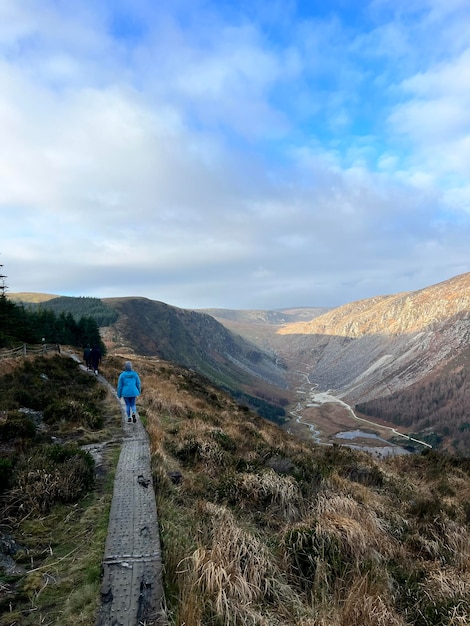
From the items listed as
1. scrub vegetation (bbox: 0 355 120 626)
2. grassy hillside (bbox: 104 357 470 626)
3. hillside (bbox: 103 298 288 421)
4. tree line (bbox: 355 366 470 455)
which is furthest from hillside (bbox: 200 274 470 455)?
scrub vegetation (bbox: 0 355 120 626)

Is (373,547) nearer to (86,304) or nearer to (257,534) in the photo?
(257,534)

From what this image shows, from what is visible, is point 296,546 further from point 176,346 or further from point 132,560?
point 176,346

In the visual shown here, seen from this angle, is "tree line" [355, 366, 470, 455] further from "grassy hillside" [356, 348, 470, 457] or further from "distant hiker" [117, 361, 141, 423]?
"distant hiker" [117, 361, 141, 423]

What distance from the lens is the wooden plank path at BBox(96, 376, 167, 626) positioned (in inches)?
152

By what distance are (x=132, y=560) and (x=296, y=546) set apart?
2483 mm

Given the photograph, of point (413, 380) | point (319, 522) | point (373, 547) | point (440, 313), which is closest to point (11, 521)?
point (319, 522)

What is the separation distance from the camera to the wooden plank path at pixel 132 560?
12.7 feet

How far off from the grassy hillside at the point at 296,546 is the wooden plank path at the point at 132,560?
0.18 m

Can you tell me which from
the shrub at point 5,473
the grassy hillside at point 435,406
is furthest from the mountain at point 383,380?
the shrub at point 5,473

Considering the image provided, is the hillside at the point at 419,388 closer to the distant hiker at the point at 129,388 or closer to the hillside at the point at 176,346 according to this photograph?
the hillside at the point at 176,346

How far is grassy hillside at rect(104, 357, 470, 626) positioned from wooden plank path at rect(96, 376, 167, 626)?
18 centimetres

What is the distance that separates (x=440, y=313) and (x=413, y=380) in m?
44.5

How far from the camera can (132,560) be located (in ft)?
15.6

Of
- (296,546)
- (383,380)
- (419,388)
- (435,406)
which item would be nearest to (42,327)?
(296,546)
